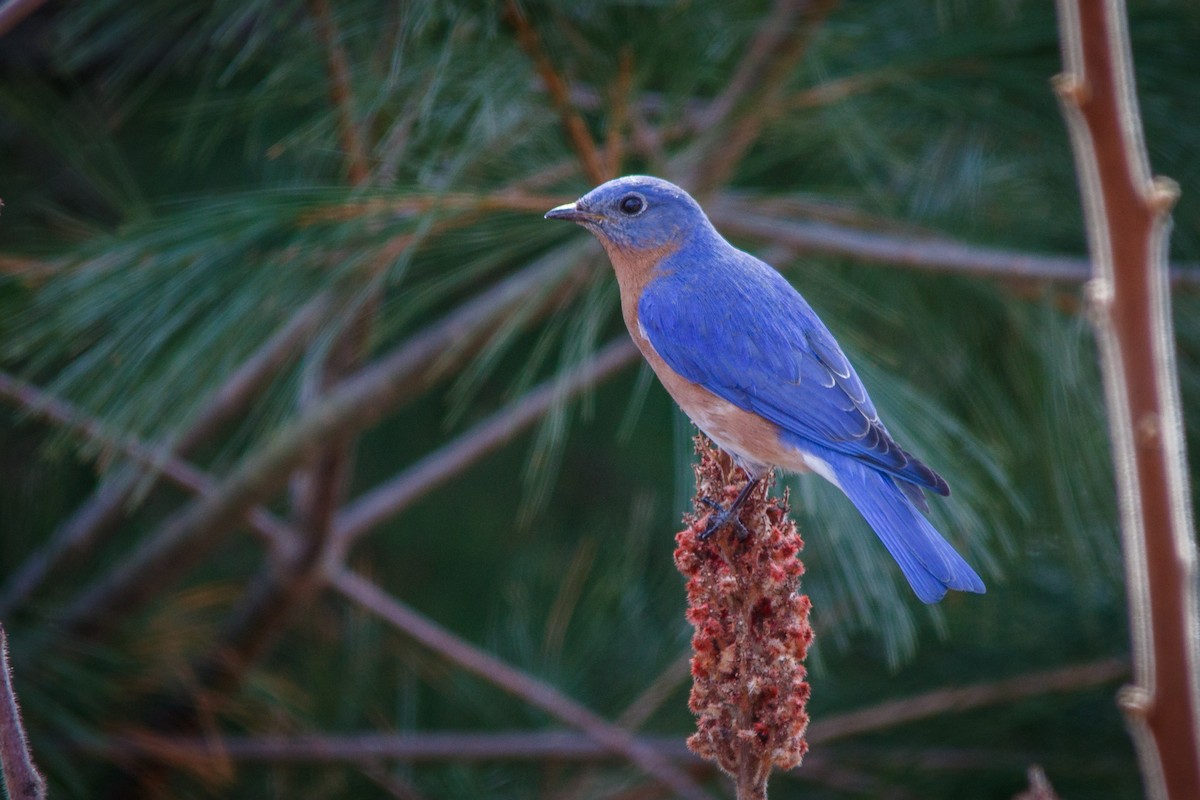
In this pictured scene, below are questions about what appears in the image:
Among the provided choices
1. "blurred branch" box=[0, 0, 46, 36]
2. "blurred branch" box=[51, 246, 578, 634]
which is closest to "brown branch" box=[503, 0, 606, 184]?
"blurred branch" box=[51, 246, 578, 634]

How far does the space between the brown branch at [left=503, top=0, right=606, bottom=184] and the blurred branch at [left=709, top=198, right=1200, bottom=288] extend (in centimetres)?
43

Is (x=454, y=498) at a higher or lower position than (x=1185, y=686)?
lower

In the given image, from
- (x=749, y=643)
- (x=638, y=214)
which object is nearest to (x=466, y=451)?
(x=638, y=214)

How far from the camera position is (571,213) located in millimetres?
2283

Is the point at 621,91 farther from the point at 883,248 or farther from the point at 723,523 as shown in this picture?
the point at 723,523

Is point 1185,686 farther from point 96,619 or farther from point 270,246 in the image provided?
point 96,619

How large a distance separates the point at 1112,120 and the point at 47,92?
3.16m

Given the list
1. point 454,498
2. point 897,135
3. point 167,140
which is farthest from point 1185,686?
point 454,498

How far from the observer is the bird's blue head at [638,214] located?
7.63 ft

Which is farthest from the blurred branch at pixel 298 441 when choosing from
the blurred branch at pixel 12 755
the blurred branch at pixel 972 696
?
the blurred branch at pixel 12 755

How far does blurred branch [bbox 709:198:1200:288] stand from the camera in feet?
8.46

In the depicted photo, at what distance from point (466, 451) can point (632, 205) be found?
96 cm

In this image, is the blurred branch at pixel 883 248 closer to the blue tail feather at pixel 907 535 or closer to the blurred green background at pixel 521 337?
the blurred green background at pixel 521 337

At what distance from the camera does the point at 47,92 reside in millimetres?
3346
